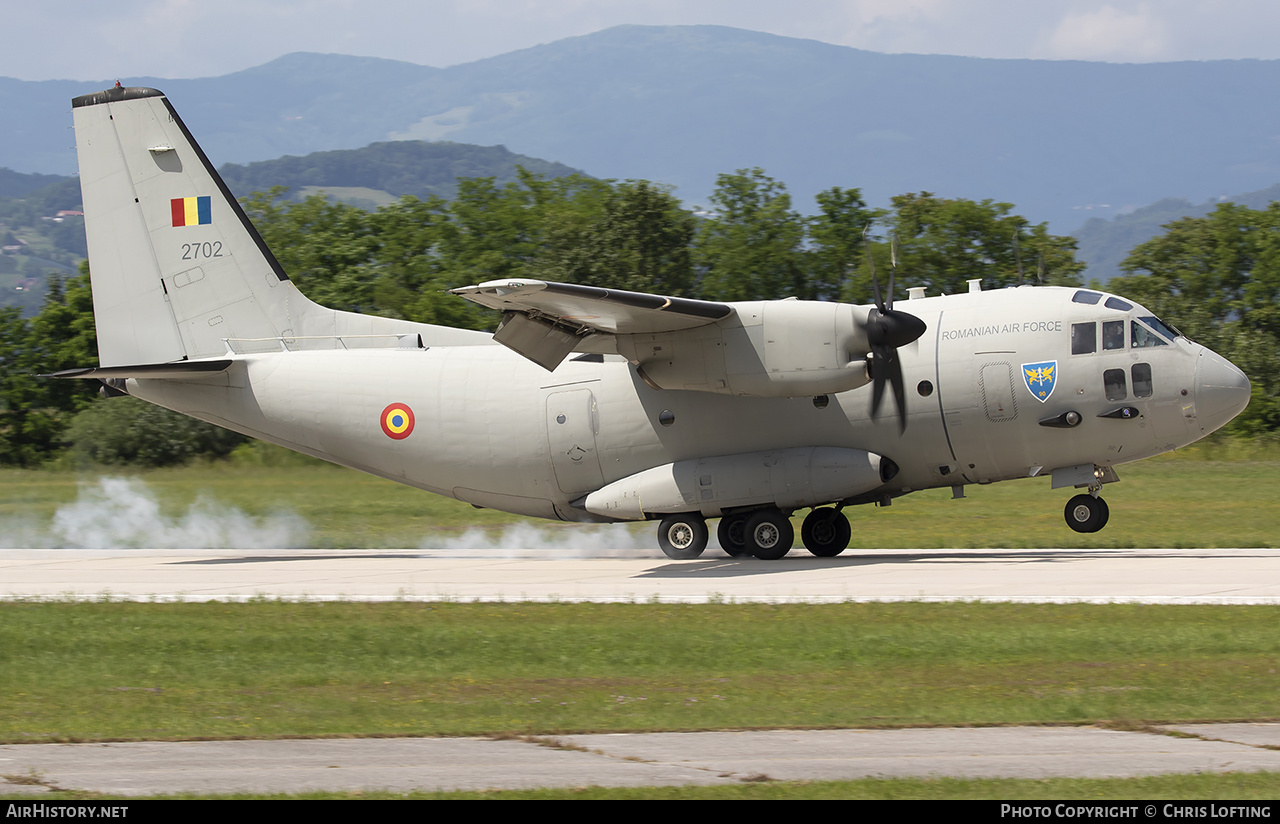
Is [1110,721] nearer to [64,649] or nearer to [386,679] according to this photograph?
[386,679]

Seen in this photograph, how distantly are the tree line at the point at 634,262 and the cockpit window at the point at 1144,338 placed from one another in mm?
21150

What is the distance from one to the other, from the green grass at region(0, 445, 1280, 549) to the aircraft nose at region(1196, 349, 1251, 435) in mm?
3739

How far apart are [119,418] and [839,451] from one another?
23681mm

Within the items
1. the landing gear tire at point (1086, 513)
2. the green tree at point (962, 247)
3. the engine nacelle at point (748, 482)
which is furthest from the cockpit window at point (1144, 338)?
the green tree at point (962, 247)

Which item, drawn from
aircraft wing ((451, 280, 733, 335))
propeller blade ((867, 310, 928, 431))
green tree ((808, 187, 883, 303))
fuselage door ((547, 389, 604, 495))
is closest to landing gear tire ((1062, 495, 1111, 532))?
propeller blade ((867, 310, 928, 431))

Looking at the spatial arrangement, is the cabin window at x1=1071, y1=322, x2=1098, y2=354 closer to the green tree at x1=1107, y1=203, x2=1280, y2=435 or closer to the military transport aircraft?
the military transport aircraft

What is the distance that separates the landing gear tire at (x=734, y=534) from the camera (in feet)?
67.6

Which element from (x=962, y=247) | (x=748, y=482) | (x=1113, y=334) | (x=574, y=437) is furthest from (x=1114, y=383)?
(x=962, y=247)

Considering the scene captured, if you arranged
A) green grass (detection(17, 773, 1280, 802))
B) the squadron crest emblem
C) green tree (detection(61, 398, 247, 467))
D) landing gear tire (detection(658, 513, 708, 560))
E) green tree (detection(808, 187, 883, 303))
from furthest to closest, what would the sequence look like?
1. green tree (detection(808, 187, 883, 303))
2. green tree (detection(61, 398, 247, 467))
3. landing gear tire (detection(658, 513, 708, 560))
4. the squadron crest emblem
5. green grass (detection(17, 773, 1280, 802))

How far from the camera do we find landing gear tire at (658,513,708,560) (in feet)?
67.2

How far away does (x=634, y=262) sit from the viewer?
44250 millimetres

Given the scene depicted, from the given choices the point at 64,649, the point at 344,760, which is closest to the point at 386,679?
the point at 344,760

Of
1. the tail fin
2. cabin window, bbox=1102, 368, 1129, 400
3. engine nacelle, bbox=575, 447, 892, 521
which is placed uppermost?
the tail fin

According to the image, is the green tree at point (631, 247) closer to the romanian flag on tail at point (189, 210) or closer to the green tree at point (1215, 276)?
the romanian flag on tail at point (189, 210)
